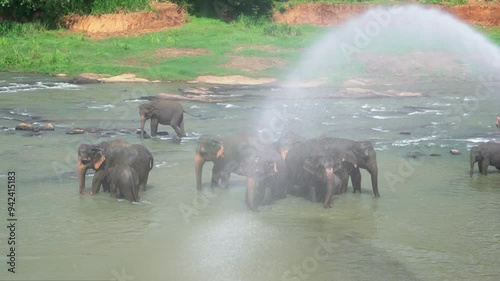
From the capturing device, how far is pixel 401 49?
38250mm

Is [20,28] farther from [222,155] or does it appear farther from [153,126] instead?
[222,155]

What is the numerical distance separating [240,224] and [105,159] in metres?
2.62

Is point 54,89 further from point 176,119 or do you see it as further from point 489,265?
point 489,265

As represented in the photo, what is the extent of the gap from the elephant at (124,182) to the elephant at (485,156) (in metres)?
6.49

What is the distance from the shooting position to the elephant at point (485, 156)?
1522 centimetres

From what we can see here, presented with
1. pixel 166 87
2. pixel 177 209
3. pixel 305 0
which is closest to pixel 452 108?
pixel 166 87

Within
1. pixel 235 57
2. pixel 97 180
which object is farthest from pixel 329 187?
pixel 235 57

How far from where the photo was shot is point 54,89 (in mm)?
28234

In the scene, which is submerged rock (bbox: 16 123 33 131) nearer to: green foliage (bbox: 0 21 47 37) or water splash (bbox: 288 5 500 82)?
water splash (bbox: 288 5 500 82)

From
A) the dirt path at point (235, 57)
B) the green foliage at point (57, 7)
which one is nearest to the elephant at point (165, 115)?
the dirt path at point (235, 57)

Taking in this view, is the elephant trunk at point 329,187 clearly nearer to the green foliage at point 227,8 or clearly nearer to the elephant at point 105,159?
the elephant at point 105,159

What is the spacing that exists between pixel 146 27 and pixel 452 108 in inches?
838

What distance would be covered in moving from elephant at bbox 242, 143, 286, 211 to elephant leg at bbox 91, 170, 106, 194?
2.31m

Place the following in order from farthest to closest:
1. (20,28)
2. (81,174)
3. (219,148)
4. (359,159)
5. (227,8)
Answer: (227,8) < (20,28) < (219,148) < (359,159) < (81,174)
